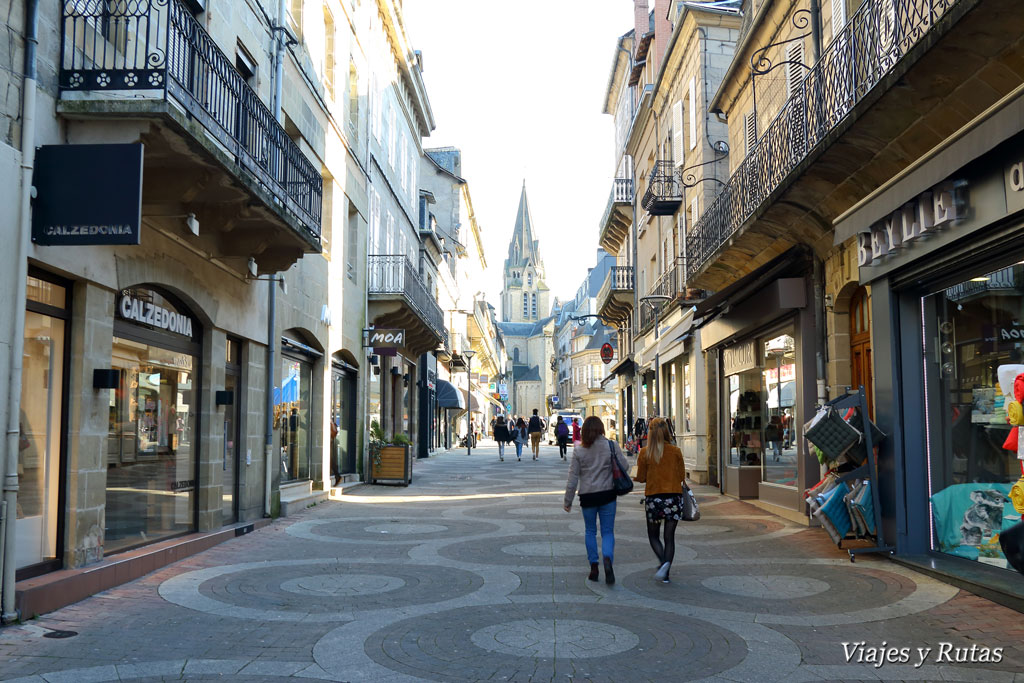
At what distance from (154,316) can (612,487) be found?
545 cm

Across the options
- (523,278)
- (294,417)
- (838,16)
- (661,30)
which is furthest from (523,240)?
(838,16)

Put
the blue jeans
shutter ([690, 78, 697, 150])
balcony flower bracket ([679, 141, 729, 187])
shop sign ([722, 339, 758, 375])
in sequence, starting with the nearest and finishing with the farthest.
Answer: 1. the blue jeans
2. shop sign ([722, 339, 758, 375])
3. balcony flower bracket ([679, 141, 729, 187])
4. shutter ([690, 78, 697, 150])

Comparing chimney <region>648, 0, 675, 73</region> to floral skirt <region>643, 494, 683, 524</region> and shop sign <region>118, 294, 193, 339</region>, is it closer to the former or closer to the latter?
shop sign <region>118, 294, 193, 339</region>

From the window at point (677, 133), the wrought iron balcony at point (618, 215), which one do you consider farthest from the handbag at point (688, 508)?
the wrought iron balcony at point (618, 215)

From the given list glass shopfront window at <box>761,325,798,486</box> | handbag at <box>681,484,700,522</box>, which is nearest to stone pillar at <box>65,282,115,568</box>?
handbag at <box>681,484,700,522</box>

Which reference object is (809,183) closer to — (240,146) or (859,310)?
(859,310)

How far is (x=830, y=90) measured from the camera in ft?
33.6

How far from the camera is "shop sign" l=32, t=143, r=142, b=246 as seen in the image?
690 cm

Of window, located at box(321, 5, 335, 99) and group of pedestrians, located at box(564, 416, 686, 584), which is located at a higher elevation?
window, located at box(321, 5, 335, 99)

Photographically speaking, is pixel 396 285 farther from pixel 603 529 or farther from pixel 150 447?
pixel 603 529

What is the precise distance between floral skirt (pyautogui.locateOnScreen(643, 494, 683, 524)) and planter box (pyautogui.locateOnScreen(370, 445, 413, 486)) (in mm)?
11939

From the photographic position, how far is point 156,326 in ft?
32.2

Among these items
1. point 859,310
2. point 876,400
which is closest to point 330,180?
point 859,310

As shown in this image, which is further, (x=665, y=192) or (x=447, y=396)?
(x=447, y=396)
